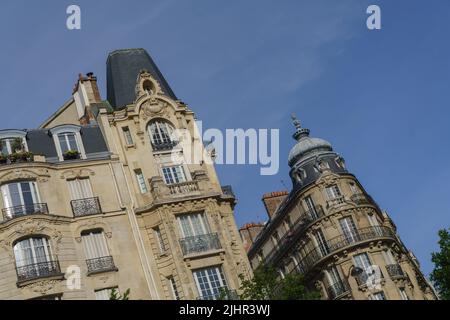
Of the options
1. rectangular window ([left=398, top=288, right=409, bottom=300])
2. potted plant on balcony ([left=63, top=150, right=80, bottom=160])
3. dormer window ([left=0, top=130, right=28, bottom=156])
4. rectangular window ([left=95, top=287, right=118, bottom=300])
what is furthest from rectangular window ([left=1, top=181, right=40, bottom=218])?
rectangular window ([left=398, top=288, right=409, bottom=300])

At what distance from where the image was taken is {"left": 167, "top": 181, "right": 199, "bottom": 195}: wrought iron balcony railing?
3025 centimetres

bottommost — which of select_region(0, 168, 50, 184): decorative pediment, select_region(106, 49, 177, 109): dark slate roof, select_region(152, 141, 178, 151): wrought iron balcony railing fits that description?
select_region(0, 168, 50, 184): decorative pediment

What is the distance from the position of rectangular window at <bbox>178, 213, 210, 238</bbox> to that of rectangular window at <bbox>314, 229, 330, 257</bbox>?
37.7 ft

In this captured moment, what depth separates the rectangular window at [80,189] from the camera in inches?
1164

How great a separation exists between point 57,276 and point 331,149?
22.3 meters

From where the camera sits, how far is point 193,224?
2986 centimetres

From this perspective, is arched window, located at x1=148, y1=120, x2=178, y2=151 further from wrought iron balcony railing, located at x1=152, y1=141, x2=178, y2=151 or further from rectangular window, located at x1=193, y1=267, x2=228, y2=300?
rectangular window, located at x1=193, y1=267, x2=228, y2=300

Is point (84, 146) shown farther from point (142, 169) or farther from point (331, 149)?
point (331, 149)

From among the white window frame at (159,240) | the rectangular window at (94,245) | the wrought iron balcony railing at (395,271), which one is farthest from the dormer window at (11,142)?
the wrought iron balcony railing at (395,271)

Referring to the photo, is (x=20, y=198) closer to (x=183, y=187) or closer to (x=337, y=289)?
(x=183, y=187)

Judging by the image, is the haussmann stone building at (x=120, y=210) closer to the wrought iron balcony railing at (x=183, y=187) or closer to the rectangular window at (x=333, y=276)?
the wrought iron balcony railing at (x=183, y=187)

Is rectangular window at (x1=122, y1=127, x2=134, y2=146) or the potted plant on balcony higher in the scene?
rectangular window at (x1=122, y1=127, x2=134, y2=146)

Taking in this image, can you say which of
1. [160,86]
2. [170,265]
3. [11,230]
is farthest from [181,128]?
[11,230]

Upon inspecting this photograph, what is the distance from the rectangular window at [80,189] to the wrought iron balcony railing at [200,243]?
15.5 feet
